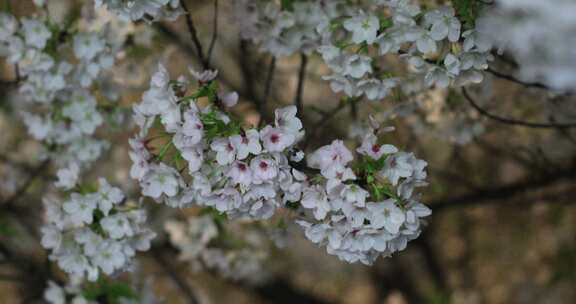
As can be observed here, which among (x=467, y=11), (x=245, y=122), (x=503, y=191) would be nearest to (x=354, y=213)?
(x=467, y=11)

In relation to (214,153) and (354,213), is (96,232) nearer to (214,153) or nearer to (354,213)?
(214,153)

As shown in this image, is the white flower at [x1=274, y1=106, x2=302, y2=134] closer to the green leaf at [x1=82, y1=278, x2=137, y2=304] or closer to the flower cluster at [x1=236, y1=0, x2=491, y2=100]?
the flower cluster at [x1=236, y1=0, x2=491, y2=100]

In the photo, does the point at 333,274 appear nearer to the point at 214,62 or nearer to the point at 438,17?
the point at 214,62

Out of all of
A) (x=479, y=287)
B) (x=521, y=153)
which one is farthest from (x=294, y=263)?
(x=521, y=153)

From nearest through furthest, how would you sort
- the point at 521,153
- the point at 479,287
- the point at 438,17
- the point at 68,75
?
the point at 438,17 → the point at 68,75 → the point at 521,153 → the point at 479,287

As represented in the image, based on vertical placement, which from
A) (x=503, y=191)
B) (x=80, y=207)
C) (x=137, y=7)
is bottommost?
(x=503, y=191)

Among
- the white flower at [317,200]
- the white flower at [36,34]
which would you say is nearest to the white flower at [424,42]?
the white flower at [317,200]

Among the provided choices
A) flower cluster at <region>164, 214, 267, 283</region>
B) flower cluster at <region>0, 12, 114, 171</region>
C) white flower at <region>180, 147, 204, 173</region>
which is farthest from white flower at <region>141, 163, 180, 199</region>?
flower cluster at <region>164, 214, 267, 283</region>

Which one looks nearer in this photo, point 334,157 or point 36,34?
point 334,157
